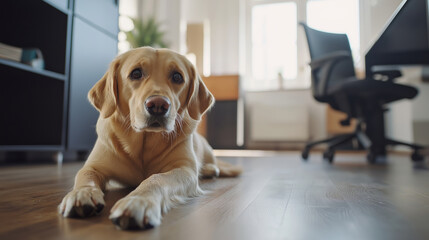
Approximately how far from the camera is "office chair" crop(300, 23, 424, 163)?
9.61 feet

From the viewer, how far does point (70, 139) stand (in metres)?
2.62

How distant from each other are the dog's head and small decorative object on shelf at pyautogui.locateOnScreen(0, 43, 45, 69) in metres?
1.31

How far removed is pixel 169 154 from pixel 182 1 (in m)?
6.35

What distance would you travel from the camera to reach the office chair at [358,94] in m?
2.93

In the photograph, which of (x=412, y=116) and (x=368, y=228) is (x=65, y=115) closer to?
(x=368, y=228)

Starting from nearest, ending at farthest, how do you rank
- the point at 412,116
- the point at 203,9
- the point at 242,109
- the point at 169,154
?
1. the point at 169,154
2. the point at 412,116
3. the point at 242,109
4. the point at 203,9

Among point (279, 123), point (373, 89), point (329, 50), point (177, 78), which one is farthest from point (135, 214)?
point (279, 123)

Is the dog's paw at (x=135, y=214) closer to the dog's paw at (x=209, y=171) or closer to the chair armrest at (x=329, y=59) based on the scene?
the dog's paw at (x=209, y=171)

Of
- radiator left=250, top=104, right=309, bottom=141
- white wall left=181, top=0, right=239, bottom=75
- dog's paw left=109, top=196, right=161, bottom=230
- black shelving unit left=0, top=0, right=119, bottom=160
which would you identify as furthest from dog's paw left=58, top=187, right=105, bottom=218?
white wall left=181, top=0, right=239, bottom=75

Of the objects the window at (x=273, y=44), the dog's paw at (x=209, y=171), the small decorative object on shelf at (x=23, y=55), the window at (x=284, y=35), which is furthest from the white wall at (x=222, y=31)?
the dog's paw at (x=209, y=171)

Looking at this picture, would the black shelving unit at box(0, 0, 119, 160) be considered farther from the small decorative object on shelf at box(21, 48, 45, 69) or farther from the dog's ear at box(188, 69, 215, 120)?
the dog's ear at box(188, 69, 215, 120)

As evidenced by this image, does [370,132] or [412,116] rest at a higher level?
[412,116]

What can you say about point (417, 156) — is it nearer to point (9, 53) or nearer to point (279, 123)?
point (279, 123)

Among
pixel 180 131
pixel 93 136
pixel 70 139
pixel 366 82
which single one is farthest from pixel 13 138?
pixel 366 82
